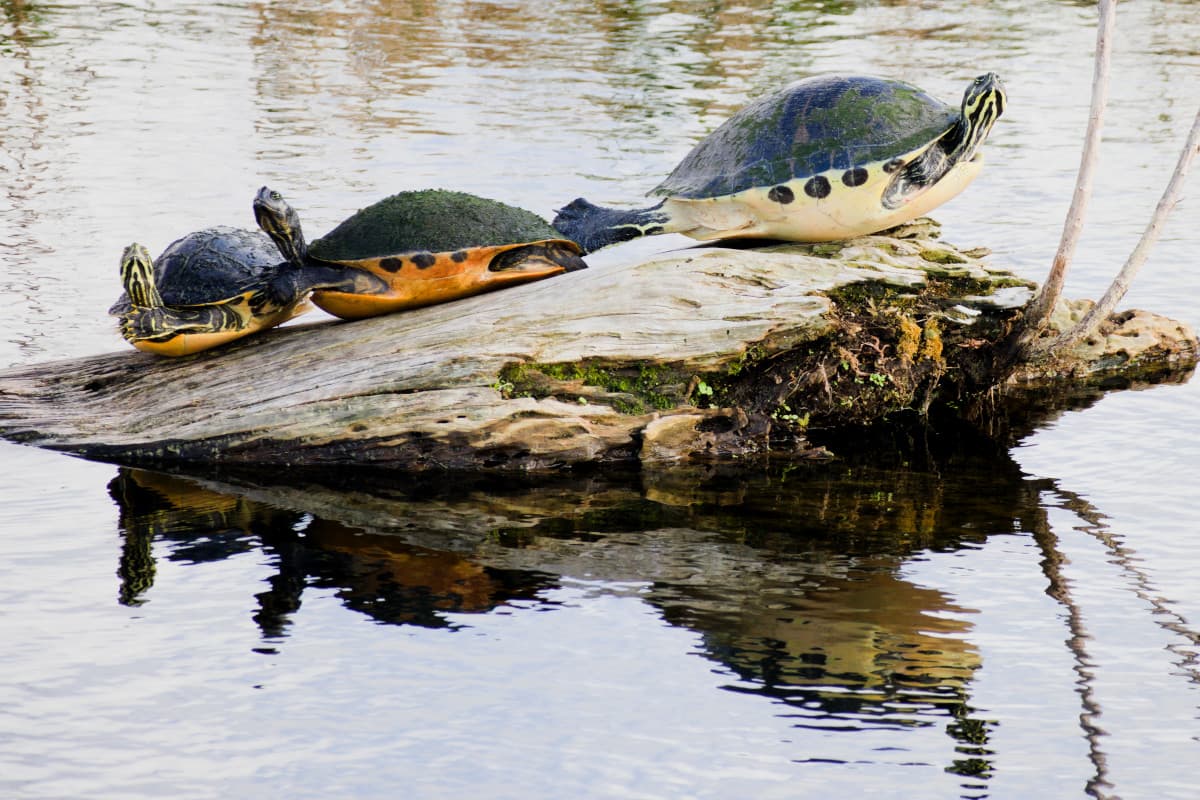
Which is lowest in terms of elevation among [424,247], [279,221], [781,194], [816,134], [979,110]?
[424,247]

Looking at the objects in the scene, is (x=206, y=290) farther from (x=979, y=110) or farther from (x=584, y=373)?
(x=979, y=110)

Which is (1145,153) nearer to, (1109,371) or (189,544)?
(1109,371)

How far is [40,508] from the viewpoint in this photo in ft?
16.1

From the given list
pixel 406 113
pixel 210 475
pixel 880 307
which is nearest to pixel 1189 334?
pixel 880 307

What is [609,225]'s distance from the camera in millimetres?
6105

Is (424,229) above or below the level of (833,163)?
below

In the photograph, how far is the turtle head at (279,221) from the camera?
538 cm

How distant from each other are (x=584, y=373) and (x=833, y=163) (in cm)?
141

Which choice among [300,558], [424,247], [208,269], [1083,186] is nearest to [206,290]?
[208,269]

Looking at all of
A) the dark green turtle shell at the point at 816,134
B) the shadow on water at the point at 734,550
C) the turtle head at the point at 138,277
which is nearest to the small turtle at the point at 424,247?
the turtle head at the point at 138,277

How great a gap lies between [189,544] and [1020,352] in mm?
3599

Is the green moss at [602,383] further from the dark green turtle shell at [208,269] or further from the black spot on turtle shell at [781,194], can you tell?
the dark green turtle shell at [208,269]

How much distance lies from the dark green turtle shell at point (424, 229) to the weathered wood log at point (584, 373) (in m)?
0.28

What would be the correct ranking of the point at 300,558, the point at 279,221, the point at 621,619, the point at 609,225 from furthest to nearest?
1. the point at 609,225
2. the point at 279,221
3. the point at 300,558
4. the point at 621,619
